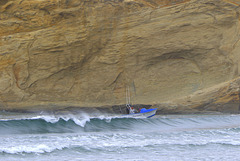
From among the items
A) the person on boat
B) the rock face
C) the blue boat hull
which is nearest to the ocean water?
the blue boat hull

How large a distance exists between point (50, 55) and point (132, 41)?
4.07 m

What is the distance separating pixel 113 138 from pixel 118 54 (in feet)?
23.2

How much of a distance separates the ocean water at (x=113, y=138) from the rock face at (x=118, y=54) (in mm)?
1056

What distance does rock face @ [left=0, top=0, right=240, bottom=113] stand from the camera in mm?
19312

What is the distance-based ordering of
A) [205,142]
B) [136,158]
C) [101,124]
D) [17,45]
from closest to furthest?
[136,158] < [205,142] < [101,124] < [17,45]

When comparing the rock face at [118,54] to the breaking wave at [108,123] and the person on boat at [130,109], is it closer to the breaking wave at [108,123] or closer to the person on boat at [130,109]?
the person on boat at [130,109]

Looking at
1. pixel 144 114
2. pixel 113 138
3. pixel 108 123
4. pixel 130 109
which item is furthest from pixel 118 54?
pixel 113 138

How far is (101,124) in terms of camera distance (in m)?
17.5

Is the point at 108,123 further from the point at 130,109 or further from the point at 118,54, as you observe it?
the point at 118,54

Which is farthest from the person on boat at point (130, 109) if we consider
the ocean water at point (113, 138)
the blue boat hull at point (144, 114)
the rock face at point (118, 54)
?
the ocean water at point (113, 138)

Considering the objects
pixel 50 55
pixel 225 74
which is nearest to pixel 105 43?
pixel 50 55

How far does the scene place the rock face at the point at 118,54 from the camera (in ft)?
63.4

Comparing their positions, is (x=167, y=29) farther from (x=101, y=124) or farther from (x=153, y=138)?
(x=153, y=138)

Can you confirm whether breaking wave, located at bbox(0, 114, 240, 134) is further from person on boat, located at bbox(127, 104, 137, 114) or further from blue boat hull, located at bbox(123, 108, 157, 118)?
person on boat, located at bbox(127, 104, 137, 114)
